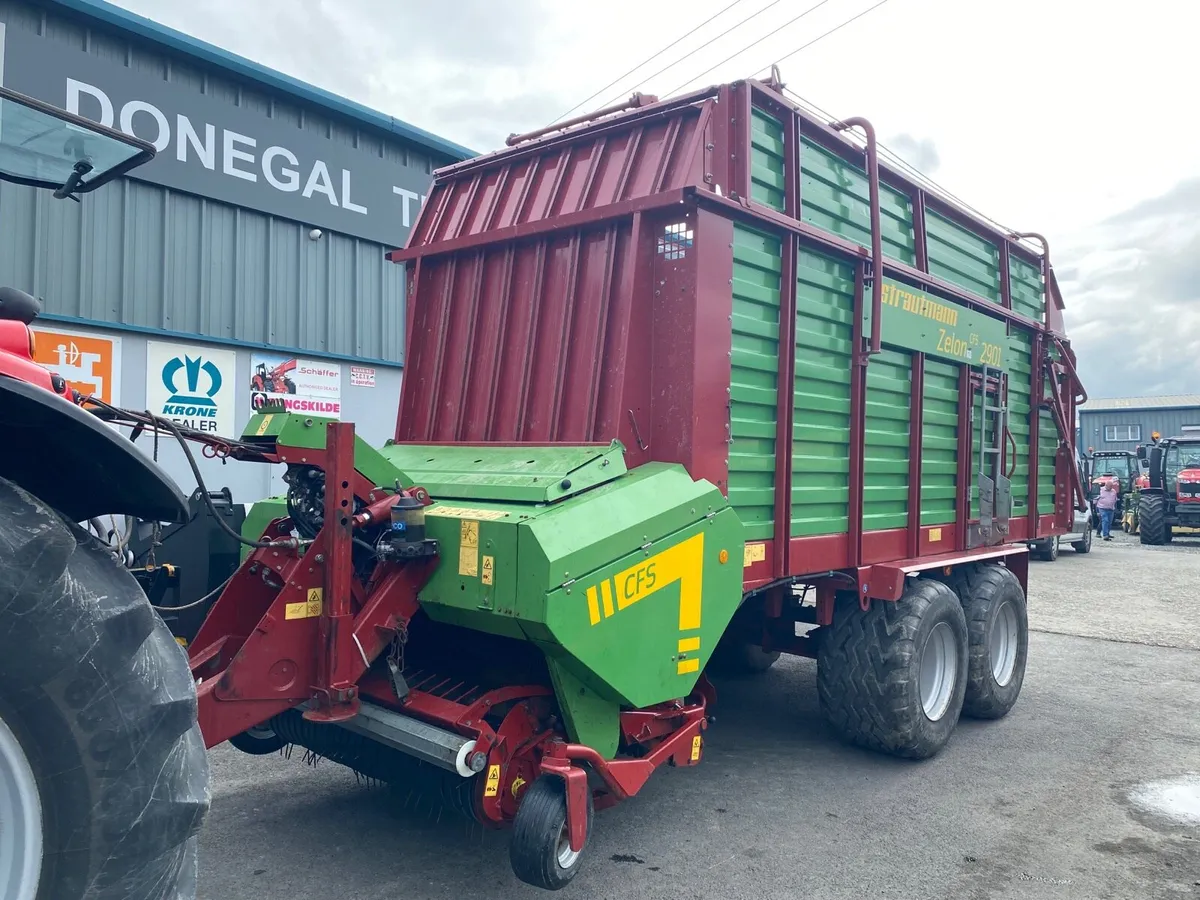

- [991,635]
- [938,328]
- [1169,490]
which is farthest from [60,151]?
[1169,490]

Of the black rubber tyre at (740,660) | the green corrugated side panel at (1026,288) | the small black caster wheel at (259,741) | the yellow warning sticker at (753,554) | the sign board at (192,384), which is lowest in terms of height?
the black rubber tyre at (740,660)

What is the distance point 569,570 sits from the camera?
300 cm

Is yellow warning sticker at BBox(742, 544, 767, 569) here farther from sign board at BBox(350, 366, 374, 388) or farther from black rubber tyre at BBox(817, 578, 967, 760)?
sign board at BBox(350, 366, 374, 388)

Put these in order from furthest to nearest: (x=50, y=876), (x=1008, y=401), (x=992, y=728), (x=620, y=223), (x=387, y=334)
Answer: (x=387, y=334) < (x=1008, y=401) < (x=992, y=728) < (x=620, y=223) < (x=50, y=876)

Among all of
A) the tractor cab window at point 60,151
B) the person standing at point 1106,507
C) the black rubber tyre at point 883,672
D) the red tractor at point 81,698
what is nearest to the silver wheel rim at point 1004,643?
the black rubber tyre at point 883,672

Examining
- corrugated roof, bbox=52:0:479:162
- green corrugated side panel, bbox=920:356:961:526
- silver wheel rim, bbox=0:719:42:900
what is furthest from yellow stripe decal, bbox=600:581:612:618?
corrugated roof, bbox=52:0:479:162

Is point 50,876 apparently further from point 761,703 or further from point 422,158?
point 422,158

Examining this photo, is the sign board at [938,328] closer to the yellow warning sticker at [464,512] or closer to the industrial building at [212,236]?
the yellow warning sticker at [464,512]

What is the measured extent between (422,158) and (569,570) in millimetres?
9774

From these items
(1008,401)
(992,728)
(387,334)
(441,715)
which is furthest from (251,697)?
(387,334)

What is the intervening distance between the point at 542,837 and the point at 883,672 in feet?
8.10

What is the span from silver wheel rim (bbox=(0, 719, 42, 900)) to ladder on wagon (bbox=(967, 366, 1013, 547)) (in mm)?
5382

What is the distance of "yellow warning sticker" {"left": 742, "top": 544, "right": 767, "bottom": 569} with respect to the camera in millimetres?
3990

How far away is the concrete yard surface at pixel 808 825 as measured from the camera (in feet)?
11.5
